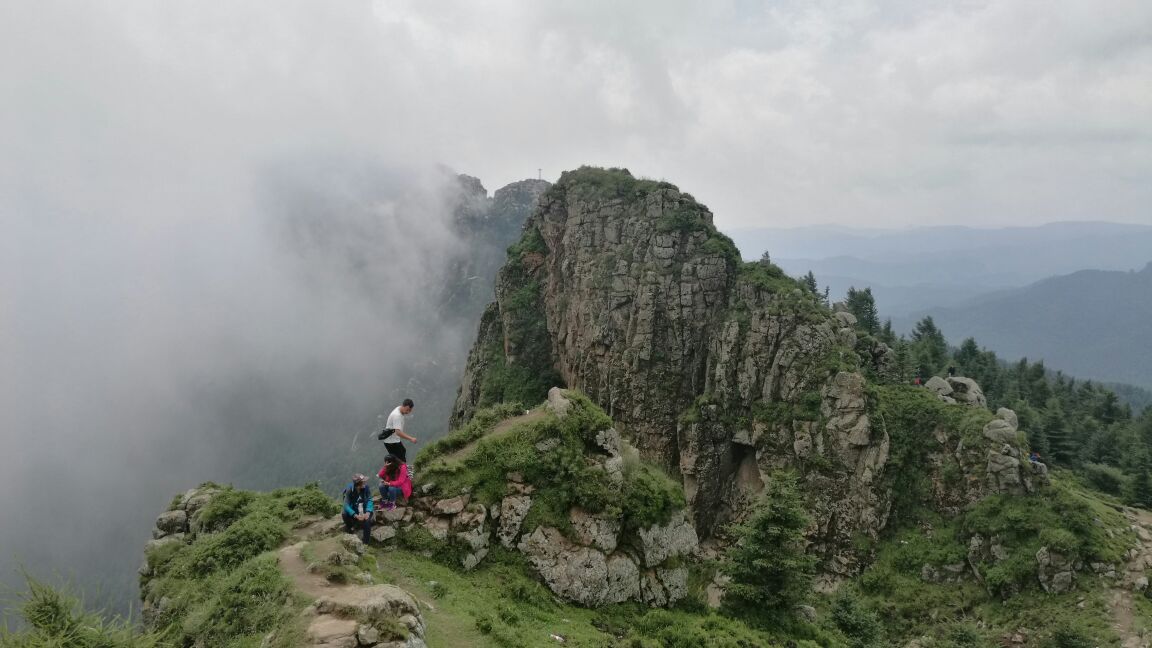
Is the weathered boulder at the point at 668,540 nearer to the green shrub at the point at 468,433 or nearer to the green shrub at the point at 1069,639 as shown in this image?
the green shrub at the point at 468,433

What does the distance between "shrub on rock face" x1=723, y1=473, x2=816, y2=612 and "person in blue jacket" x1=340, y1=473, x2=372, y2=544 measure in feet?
38.6

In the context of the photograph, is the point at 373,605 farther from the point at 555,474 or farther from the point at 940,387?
the point at 940,387

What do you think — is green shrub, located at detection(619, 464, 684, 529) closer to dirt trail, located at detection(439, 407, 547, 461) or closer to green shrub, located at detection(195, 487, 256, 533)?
dirt trail, located at detection(439, 407, 547, 461)

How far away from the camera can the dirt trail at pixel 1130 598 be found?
2467 centimetres

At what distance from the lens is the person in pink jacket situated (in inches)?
629

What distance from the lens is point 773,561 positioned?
699 inches

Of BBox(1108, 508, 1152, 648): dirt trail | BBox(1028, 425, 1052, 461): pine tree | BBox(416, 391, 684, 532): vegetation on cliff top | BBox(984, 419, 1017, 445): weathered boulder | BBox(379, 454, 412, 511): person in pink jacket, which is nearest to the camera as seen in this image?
BBox(379, 454, 412, 511): person in pink jacket

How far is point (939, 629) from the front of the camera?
98.0ft

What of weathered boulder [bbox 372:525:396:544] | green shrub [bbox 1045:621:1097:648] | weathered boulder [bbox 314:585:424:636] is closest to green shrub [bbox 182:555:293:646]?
weathered boulder [bbox 314:585:424:636]

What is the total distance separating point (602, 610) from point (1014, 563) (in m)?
28.6

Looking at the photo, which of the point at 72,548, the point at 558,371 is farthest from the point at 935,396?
the point at 72,548

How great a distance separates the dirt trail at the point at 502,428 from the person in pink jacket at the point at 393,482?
163 centimetres

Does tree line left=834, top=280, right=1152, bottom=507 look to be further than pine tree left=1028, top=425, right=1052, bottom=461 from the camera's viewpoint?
No

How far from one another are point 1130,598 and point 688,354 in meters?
30.7
